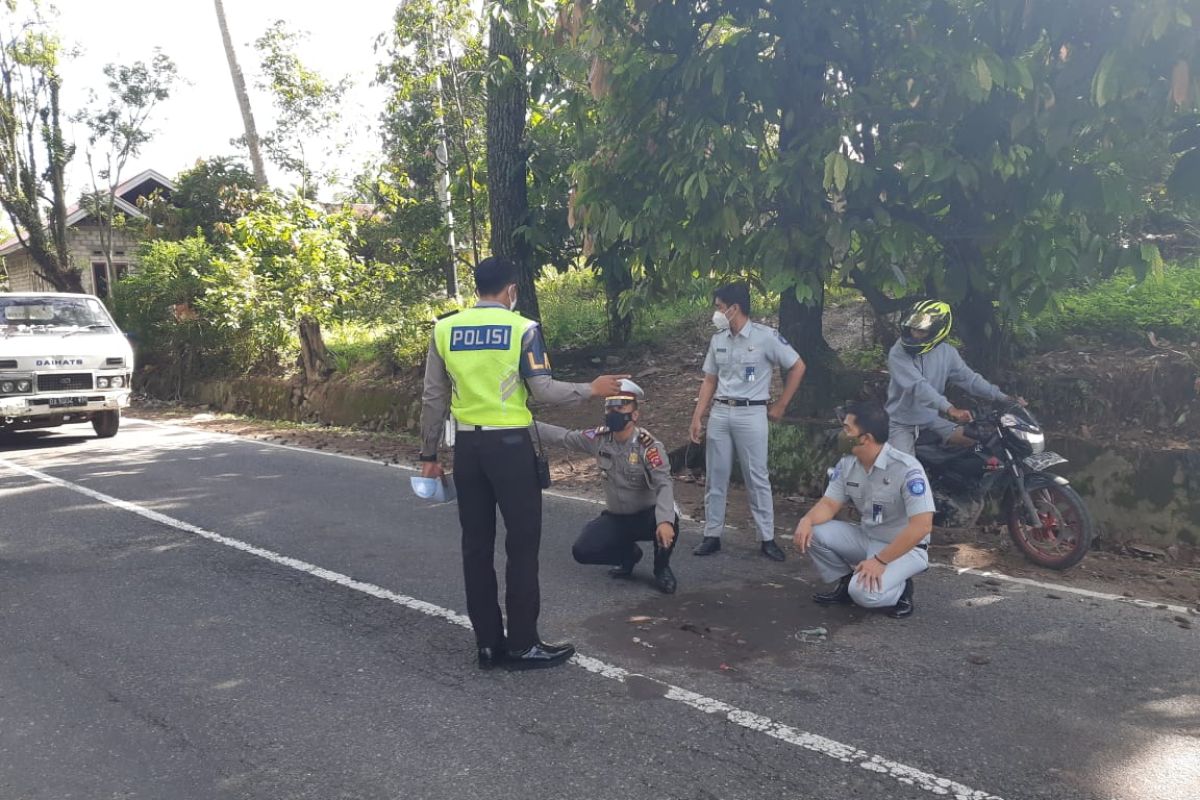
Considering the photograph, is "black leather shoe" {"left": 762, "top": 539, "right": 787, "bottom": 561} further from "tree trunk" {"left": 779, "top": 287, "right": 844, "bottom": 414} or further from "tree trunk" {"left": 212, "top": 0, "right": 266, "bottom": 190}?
"tree trunk" {"left": 212, "top": 0, "right": 266, "bottom": 190}

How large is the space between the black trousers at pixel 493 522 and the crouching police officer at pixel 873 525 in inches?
62.9

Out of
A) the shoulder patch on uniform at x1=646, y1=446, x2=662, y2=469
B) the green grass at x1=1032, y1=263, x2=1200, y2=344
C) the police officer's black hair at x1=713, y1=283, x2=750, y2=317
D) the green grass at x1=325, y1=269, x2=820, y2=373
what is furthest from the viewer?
the green grass at x1=325, y1=269, x2=820, y2=373

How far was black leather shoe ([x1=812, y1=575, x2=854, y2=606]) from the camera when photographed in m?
→ 5.57

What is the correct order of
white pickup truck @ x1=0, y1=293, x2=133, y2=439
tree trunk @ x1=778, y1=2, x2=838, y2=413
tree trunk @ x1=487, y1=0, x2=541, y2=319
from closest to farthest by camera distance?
tree trunk @ x1=778, y1=2, x2=838, y2=413 → white pickup truck @ x1=0, y1=293, x2=133, y2=439 → tree trunk @ x1=487, y1=0, x2=541, y2=319

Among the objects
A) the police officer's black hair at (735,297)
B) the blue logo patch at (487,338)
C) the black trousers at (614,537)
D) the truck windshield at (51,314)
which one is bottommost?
the black trousers at (614,537)

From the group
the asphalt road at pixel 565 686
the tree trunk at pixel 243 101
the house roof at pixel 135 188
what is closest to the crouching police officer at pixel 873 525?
the asphalt road at pixel 565 686

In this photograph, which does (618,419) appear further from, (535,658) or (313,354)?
(313,354)

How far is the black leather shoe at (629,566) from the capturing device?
6184 mm

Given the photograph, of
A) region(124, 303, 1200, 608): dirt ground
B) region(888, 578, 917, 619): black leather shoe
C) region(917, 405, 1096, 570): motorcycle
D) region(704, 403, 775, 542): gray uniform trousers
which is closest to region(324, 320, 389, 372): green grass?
region(124, 303, 1200, 608): dirt ground

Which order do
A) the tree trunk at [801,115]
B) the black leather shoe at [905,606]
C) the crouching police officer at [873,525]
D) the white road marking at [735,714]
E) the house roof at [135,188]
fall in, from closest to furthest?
the white road marking at [735,714]
the crouching police officer at [873,525]
the black leather shoe at [905,606]
the tree trunk at [801,115]
the house roof at [135,188]

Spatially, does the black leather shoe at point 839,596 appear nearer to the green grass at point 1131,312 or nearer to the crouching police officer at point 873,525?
the crouching police officer at point 873,525

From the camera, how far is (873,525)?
215 inches

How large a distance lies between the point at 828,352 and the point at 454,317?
6.77 metres

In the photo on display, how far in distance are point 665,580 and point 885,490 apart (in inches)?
56.9
